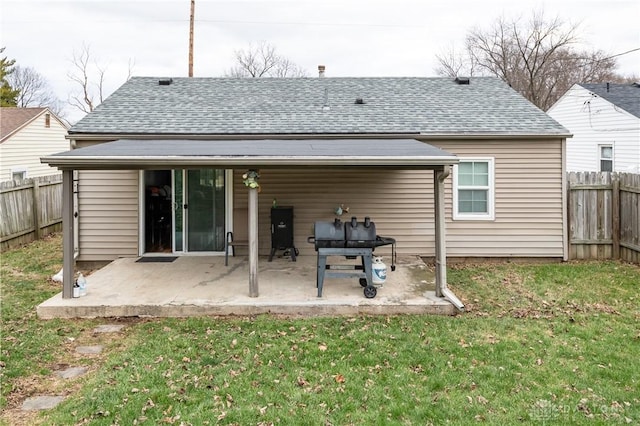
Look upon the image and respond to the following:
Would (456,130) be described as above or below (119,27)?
below

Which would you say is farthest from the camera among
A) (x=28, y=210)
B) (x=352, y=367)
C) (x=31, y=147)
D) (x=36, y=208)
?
(x=31, y=147)

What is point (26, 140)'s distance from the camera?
58.0 ft

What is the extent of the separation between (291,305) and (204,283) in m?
1.72

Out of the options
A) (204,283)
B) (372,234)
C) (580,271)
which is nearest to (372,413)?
(372,234)

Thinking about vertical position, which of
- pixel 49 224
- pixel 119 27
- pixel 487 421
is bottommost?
pixel 487 421

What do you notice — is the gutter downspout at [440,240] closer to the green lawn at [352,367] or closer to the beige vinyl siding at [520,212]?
the green lawn at [352,367]

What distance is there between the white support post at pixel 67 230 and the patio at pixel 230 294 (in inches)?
8.3

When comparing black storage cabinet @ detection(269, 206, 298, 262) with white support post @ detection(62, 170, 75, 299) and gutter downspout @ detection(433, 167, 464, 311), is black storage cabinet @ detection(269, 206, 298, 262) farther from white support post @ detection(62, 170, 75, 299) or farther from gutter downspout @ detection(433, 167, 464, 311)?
white support post @ detection(62, 170, 75, 299)

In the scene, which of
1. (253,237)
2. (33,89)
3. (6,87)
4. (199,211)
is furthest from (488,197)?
(33,89)

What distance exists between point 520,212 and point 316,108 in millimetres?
4606

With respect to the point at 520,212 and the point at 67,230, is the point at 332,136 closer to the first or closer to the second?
the point at 520,212

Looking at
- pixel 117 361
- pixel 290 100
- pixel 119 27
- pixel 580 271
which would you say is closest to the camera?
pixel 117 361

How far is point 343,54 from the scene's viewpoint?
31.5 m

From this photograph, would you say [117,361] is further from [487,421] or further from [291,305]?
[487,421]
